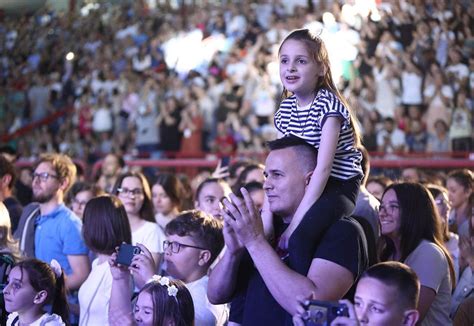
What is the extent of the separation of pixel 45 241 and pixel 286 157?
313 centimetres

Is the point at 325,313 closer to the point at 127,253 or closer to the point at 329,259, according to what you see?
the point at 329,259

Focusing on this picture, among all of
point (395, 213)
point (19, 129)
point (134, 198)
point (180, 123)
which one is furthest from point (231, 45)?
point (395, 213)

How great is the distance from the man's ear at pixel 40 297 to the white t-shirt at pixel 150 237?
1.37 metres

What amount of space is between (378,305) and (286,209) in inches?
21.8

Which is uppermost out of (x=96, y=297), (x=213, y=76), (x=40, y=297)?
(x=213, y=76)

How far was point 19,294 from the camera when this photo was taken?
17.4 feet

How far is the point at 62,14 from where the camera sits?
2053 centimetres

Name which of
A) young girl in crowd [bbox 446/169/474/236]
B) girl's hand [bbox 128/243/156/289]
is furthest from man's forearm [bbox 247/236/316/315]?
young girl in crowd [bbox 446/169/474/236]

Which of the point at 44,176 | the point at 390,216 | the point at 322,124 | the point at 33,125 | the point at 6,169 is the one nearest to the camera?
the point at 322,124

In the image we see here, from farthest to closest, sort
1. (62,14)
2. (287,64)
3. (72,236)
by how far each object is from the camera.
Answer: (62,14), (72,236), (287,64)

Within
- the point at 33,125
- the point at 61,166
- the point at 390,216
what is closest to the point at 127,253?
the point at 390,216

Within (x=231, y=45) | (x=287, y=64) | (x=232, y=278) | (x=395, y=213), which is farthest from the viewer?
(x=231, y=45)

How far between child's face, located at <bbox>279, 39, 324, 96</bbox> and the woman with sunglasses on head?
120 centimetres

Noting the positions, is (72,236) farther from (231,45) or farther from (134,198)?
(231,45)
